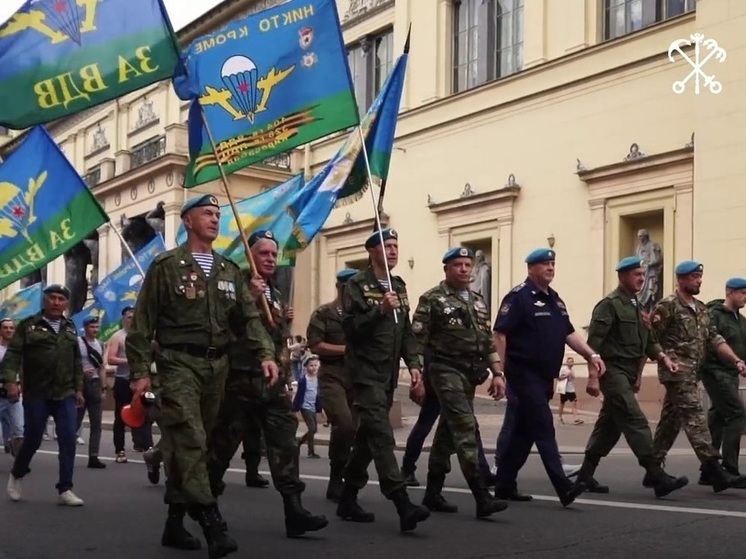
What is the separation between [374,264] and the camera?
795cm

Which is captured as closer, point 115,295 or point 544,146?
point 115,295

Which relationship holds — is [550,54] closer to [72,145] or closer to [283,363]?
[283,363]

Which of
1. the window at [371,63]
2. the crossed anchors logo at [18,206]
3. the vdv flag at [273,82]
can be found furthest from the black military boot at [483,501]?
the window at [371,63]

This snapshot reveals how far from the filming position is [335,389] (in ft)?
31.9

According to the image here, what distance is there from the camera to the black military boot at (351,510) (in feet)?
25.6

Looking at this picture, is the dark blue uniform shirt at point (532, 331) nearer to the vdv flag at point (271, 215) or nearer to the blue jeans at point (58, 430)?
the blue jeans at point (58, 430)

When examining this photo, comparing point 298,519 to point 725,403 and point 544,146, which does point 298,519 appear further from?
point 544,146

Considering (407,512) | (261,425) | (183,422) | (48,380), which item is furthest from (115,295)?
(183,422)

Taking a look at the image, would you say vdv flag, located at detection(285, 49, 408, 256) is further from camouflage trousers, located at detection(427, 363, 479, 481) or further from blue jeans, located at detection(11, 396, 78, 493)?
blue jeans, located at detection(11, 396, 78, 493)

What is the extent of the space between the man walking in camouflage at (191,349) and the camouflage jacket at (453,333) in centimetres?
169

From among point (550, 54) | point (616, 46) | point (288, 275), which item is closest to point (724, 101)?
point (616, 46)

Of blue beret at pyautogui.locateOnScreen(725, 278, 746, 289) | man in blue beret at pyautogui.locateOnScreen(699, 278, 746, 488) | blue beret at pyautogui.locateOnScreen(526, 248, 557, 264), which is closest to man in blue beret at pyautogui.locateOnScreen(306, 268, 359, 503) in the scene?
blue beret at pyautogui.locateOnScreen(526, 248, 557, 264)

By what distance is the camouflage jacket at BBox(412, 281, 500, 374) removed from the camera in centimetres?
807

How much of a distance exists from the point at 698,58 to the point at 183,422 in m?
19.8
